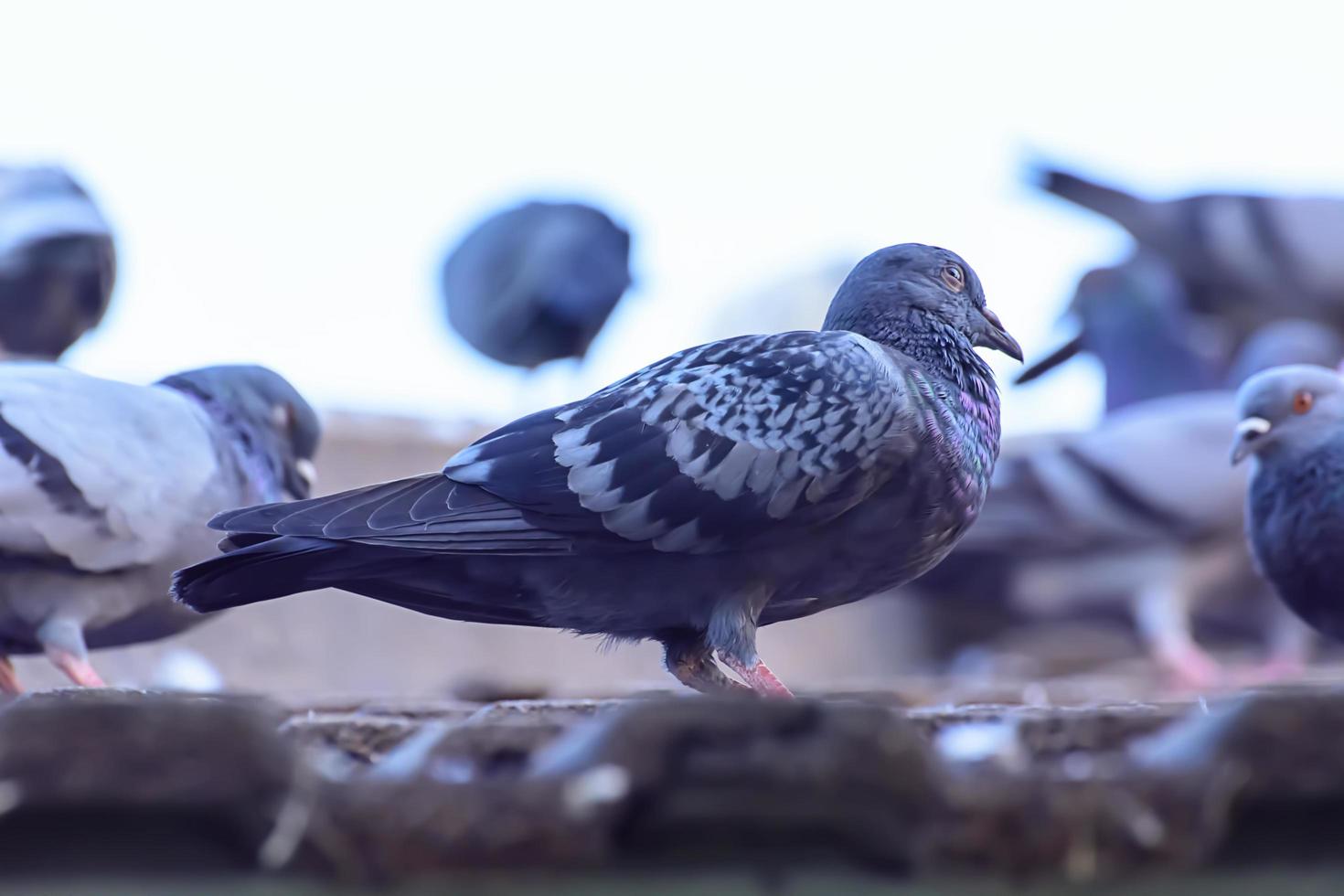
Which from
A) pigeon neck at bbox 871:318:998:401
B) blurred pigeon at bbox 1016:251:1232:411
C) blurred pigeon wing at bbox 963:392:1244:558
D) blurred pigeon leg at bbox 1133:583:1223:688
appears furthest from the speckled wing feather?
blurred pigeon at bbox 1016:251:1232:411

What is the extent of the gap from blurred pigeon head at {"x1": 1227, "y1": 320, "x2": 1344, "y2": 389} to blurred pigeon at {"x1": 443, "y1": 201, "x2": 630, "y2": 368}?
392cm

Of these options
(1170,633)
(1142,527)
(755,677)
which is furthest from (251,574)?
(1170,633)

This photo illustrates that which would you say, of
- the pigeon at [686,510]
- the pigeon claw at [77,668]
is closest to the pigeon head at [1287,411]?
the pigeon at [686,510]

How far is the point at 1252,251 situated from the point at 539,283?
5.28m

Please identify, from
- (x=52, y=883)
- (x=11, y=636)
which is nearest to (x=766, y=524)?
→ (x=52, y=883)

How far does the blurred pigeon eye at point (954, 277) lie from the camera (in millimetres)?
3539

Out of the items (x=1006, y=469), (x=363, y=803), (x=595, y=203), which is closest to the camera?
(x=363, y=803)

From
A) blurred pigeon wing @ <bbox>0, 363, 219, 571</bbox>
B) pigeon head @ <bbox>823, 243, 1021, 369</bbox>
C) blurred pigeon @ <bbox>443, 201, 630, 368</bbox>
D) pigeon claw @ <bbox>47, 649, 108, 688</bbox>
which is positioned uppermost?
pigeon head @ <bbox>823, 243, 1021, 369</bbox>

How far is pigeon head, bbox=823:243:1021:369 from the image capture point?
3.41 metres

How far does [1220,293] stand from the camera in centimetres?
1268

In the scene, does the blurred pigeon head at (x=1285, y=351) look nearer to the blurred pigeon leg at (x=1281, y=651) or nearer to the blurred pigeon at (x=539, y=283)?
the blurred pigeon leg at (x=1281, y=651)

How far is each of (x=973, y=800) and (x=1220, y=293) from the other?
11737 millimetres

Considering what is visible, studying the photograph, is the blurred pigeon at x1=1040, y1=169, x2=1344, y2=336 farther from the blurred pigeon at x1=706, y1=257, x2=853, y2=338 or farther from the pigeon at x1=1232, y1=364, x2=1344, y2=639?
the pigeon at x1=1232, y1=364, x2=1344, y2=639

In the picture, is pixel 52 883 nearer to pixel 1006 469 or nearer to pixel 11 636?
pixel 11 636
